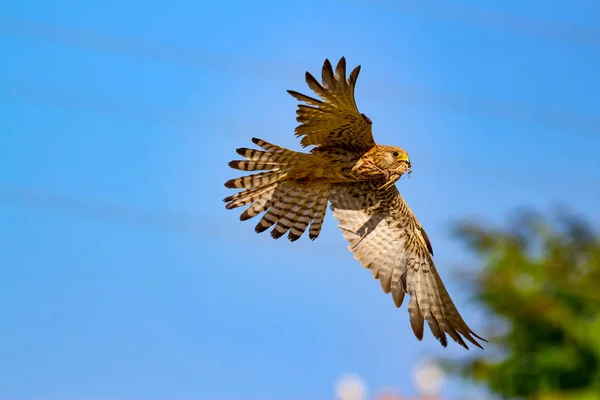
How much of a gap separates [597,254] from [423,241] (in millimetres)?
12548

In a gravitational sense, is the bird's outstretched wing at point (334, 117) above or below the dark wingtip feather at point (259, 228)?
above

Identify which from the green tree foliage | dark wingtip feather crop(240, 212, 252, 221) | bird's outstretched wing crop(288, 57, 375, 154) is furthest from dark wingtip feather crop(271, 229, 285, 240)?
the green tree foliage

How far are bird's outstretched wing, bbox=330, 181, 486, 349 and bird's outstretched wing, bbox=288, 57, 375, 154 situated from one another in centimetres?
81

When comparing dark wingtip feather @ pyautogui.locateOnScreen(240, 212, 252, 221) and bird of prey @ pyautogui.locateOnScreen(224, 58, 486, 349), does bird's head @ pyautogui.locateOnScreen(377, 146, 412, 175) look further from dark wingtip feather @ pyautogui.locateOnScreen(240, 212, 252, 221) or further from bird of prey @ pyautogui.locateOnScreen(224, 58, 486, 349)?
dark wingtip feather @ pyautogui.locateOnScreen(240, 212, 252, 221)

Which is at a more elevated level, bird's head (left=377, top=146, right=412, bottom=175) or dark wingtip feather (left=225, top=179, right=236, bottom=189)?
dark wingtip feather (left=225, top=179, right=236, bottom=189)

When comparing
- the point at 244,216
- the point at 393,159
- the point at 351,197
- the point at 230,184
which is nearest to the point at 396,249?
the point at 351,197

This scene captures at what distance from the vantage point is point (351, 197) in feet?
33.3

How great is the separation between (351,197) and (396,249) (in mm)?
692

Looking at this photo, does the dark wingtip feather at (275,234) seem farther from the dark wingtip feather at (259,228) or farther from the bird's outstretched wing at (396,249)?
the bird's outstretched wing at (396,249)

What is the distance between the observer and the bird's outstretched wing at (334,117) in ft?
27.8

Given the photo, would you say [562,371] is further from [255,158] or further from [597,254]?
[255,158]

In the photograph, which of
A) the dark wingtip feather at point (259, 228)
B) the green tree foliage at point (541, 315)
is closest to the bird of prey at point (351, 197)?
the dark wingtip feather at point (259, 228)

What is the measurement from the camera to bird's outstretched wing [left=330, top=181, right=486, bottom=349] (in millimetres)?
9992

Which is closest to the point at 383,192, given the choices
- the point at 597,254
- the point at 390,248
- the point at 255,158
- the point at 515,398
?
the point at 390,248
